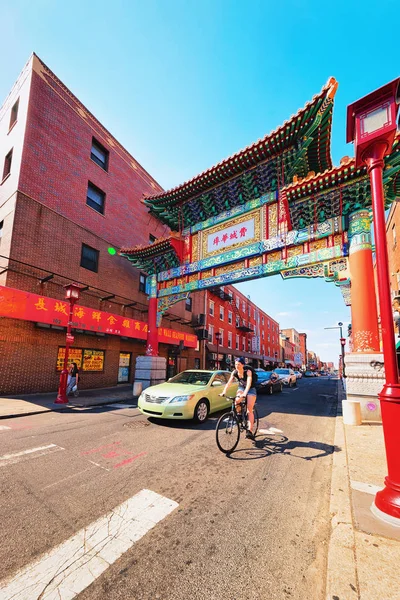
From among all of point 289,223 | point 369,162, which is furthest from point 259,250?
point 369,162

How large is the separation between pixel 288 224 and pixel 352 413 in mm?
6774

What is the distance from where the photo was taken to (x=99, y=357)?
607 inches

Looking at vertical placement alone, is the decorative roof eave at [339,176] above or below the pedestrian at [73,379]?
above

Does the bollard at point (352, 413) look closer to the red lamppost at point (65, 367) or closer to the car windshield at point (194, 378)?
the car windshield at point (194, 378)

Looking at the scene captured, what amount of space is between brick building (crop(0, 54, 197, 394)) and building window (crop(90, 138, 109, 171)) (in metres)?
0.07

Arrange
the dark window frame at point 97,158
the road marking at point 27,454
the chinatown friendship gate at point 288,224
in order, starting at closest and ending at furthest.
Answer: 1. the road marking at point 27,454
2. the chinatown friendship gate at point 288,224
3. the dark window frame at point 97,158

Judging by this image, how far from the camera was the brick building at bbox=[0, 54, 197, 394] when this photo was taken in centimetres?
1180

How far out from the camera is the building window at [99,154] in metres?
17.4

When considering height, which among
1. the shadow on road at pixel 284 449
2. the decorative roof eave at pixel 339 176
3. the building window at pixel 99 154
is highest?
the building window at pixel 99 154

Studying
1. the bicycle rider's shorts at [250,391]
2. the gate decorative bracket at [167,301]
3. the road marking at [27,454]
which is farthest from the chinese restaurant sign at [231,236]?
the road marking at [27,454]

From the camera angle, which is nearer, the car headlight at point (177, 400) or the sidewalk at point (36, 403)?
the car headlight at point (177, 400)

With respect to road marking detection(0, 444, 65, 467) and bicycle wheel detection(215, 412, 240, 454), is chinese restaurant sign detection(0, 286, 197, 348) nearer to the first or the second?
road marking detection(0, 444, 65, 467)

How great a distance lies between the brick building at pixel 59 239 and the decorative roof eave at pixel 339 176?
10.9m

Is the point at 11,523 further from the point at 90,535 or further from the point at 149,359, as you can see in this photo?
the point at 149,359
